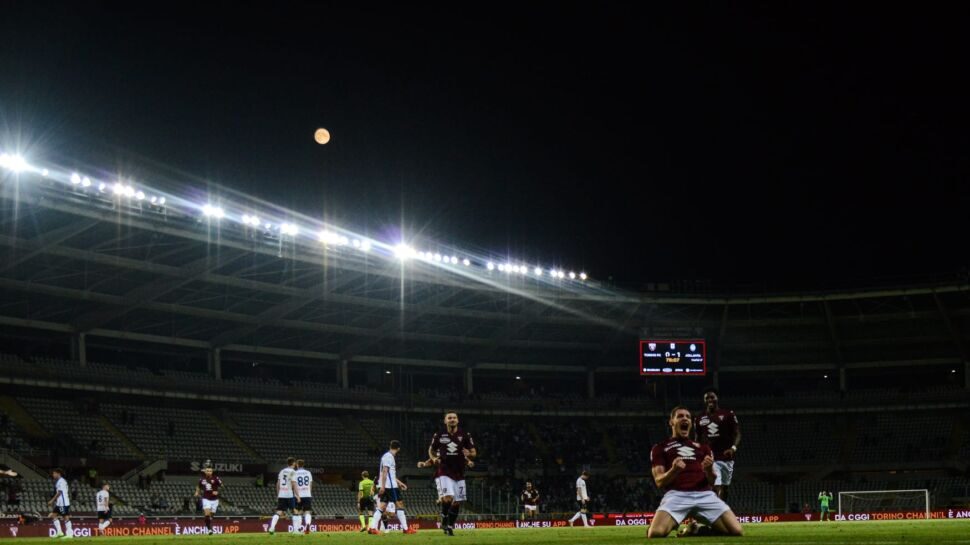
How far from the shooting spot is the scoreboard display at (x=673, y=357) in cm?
6284

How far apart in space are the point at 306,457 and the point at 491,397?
1399 cm

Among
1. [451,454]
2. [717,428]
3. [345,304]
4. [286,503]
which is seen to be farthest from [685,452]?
[345,304]

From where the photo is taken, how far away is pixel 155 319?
59094 mm

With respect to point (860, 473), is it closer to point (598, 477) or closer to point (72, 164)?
point (598, 477)

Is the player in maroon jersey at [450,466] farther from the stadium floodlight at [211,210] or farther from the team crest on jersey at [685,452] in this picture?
the stadium floodlight at [211,210]

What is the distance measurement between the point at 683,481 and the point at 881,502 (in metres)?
47.5

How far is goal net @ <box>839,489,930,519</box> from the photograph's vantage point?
57334 millimetres

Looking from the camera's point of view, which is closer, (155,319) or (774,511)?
(155,319)

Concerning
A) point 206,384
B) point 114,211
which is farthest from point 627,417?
point 114,211

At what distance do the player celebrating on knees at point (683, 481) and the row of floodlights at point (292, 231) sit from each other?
30657mm

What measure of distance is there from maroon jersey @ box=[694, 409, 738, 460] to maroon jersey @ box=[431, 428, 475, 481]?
4.47m

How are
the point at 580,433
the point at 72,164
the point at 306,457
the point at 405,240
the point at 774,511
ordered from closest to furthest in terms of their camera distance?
1. the point at 72,164
2. the point at 405,240
3. the point at 306,457
4. the point at 774,511
5. the point at 580,433

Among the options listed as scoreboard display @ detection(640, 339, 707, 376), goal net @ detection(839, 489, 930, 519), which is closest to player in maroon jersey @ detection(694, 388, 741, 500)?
goal net @ detection(839, 489, 930, 519)

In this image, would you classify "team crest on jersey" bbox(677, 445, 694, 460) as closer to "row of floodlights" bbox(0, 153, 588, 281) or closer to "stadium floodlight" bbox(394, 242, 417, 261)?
"row of floodlights" bbox(0, 153, 588, 281)
